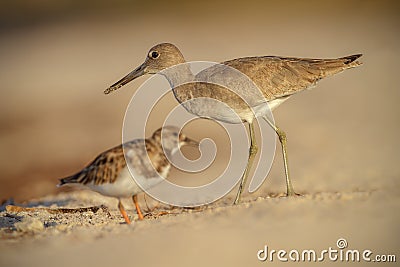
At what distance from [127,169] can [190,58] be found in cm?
1455

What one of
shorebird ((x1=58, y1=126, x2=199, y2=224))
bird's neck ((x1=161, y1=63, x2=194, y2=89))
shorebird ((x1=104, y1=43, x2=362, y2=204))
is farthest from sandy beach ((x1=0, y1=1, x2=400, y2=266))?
bird's neck ((x1=161, y1=63, x2=194, y2=89))

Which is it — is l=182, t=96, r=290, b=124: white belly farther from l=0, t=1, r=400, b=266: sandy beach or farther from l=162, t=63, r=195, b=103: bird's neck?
l=0, t=1, r=400, b=266: sandy beach

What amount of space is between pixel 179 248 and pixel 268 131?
4619 millimetres

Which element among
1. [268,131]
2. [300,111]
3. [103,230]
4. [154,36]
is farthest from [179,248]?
[154,36]

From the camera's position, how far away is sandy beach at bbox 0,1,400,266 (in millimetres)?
5871

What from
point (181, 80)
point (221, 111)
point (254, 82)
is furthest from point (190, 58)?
point (221, 111)

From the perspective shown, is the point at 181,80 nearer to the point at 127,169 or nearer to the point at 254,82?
the point at 254,82

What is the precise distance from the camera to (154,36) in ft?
87.4

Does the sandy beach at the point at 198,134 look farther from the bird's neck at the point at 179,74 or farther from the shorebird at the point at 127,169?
the bird's neck at the point at 179,74

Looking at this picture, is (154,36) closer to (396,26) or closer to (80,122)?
(396,26)

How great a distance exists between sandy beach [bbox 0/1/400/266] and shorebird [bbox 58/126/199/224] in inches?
14.6

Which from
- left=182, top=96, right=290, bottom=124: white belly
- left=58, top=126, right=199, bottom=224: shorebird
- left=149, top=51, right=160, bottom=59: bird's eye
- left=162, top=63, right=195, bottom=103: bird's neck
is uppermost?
left=149, top=51, right=160, bottom=59: bird's eye

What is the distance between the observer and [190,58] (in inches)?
817

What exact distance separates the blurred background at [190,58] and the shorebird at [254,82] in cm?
120
